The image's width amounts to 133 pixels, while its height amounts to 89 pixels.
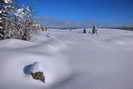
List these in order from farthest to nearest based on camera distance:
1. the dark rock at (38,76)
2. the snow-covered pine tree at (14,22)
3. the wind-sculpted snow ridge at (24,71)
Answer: the snow-covered pine tree at (14,22), the dark rock at (38,76), the wind-sculpted snow ridge at (24,71)

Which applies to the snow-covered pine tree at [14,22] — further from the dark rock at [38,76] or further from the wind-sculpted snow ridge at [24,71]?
the dark rock at [38,76]

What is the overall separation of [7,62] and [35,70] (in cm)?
66

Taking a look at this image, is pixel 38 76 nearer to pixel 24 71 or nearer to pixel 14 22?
pixel 24 71

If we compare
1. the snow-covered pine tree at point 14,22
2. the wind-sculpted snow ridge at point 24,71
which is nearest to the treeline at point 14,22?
the snow-covered pine tree at point 14,22

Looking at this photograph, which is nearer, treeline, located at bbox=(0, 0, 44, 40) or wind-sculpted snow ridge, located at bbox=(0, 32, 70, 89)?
wind-sculpted snow ridge, located at bbox=(0, 32, 70, 89)

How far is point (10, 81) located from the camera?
2.42 m

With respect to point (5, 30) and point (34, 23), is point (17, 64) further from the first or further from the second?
point (34, 23)

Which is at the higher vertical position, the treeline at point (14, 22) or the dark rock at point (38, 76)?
the treeline at point (14, 22)

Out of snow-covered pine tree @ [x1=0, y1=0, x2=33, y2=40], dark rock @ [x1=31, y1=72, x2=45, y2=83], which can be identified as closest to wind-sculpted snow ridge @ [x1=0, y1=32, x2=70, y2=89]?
dark rock @ [x1=31, y1=72, x2=45, y2=83]

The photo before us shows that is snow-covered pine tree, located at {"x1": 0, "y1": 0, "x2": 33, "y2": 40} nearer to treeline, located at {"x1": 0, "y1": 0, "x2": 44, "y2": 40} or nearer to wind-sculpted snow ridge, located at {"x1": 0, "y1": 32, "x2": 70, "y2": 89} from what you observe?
treeline, located at {"x1": 0, "y1": 0, "x2": 44, "y2": 40}

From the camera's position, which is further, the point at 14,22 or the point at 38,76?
the point at 14,22

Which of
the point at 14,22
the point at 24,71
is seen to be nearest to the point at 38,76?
the point at 24,71

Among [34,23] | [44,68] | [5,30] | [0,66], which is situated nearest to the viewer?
[0,66]

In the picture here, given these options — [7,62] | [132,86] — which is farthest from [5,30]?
[132,86]
